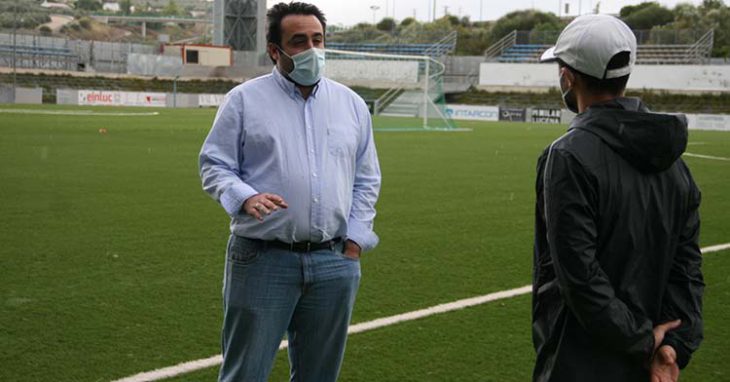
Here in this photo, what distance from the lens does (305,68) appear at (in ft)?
11.8

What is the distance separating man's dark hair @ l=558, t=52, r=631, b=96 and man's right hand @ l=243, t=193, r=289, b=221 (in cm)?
114

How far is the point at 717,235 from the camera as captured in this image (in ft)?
33.6

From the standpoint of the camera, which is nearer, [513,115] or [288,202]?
[288,202]

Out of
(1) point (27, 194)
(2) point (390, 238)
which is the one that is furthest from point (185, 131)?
(2) point (390, 238)

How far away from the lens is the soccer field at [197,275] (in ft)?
17.3

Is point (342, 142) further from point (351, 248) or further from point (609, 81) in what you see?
point (609, 81)

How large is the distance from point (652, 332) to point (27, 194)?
11.2m

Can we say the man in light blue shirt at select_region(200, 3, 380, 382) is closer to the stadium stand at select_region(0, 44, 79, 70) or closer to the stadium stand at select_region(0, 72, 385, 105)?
the stadium stand at select_region(0, 72, 385, 105)

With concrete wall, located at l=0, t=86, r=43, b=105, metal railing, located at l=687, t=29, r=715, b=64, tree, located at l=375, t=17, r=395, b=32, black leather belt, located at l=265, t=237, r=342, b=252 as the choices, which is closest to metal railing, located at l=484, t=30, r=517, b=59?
metal railing, located at l=687, t=29, r=715, b=64

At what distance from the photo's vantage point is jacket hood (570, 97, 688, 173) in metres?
2.61

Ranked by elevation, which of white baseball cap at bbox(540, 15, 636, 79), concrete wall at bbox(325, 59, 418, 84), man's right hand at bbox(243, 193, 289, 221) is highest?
concrete wall at bbox(325, 59, 418, 84)

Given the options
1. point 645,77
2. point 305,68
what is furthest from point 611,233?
point 645,77

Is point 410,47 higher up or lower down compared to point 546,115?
higher up

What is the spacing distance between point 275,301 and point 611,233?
1.42 meters
